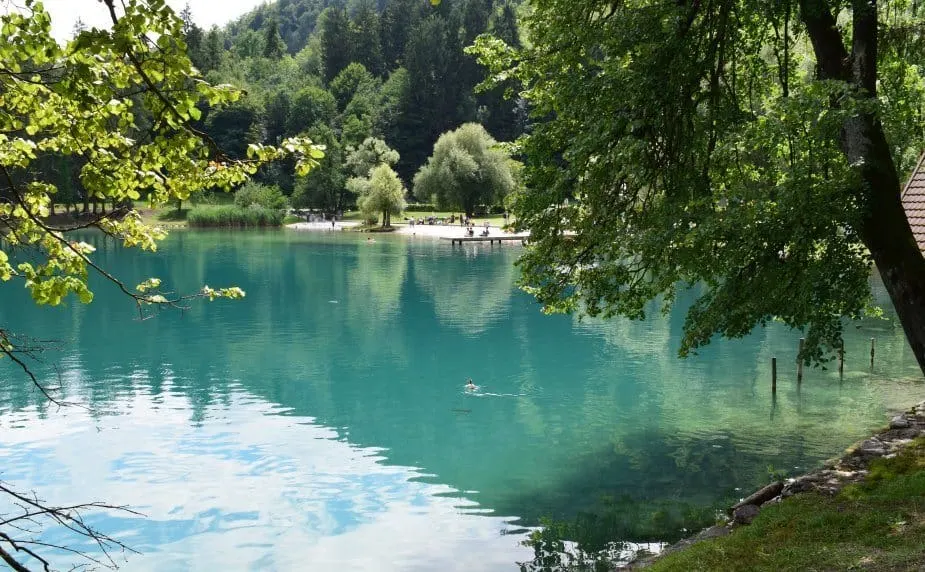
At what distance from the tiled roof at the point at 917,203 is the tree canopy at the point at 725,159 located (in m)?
1.33

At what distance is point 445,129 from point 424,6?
1656 inches

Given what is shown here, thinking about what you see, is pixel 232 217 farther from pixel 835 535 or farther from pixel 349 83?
pixel 835 535

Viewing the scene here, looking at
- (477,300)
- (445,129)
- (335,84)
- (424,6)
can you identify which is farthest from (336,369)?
(424,6)

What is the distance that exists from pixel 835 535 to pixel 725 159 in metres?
6.28

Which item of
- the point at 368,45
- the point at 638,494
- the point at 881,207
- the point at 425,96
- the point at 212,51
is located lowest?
the point at 638,494

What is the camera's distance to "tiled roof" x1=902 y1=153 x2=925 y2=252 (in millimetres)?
15625

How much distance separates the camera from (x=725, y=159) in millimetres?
13750

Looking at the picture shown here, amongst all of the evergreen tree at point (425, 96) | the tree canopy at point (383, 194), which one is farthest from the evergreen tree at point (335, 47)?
the tree canopy at point (383, 194)

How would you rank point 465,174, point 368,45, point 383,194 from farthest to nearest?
1. point 368,45
2. point 465,174
3. point 383,194

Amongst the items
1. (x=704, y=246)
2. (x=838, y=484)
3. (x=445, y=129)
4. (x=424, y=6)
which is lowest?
(x=838, y=484)

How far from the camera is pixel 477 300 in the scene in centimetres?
4762

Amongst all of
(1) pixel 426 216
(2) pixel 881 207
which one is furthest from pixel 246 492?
(1) pixel 426 216

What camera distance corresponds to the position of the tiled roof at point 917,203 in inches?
615

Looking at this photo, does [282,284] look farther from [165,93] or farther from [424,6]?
[424,6]
